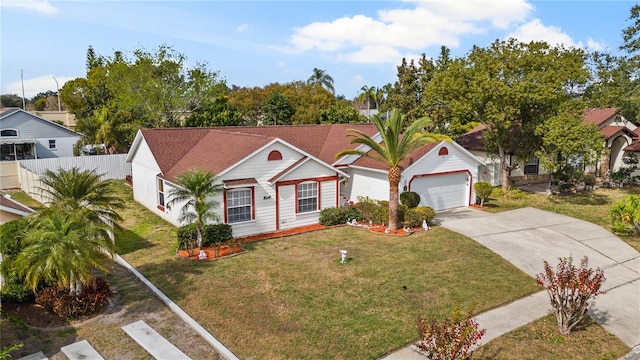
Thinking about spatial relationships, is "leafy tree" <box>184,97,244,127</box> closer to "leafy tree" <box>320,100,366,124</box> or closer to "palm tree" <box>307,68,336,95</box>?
"leafy tree" <box>320,100,366,124</box>

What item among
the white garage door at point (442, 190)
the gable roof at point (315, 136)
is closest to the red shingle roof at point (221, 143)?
the gable roof at point (315, 136)

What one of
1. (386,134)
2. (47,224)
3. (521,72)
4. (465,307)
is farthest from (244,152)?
(521,72)

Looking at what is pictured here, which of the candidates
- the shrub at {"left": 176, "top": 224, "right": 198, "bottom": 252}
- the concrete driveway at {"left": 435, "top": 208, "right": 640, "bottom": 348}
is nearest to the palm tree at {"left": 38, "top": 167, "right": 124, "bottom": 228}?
the shrub at {"left": 176, "top": 224, "right": 198, "bottom": 252}

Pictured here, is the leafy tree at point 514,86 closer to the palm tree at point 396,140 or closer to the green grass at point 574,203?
the green grass at point 574,203

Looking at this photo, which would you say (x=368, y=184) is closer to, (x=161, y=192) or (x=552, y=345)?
(x=161, y=192)

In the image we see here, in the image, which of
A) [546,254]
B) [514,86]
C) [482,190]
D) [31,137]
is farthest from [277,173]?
[31,137]
